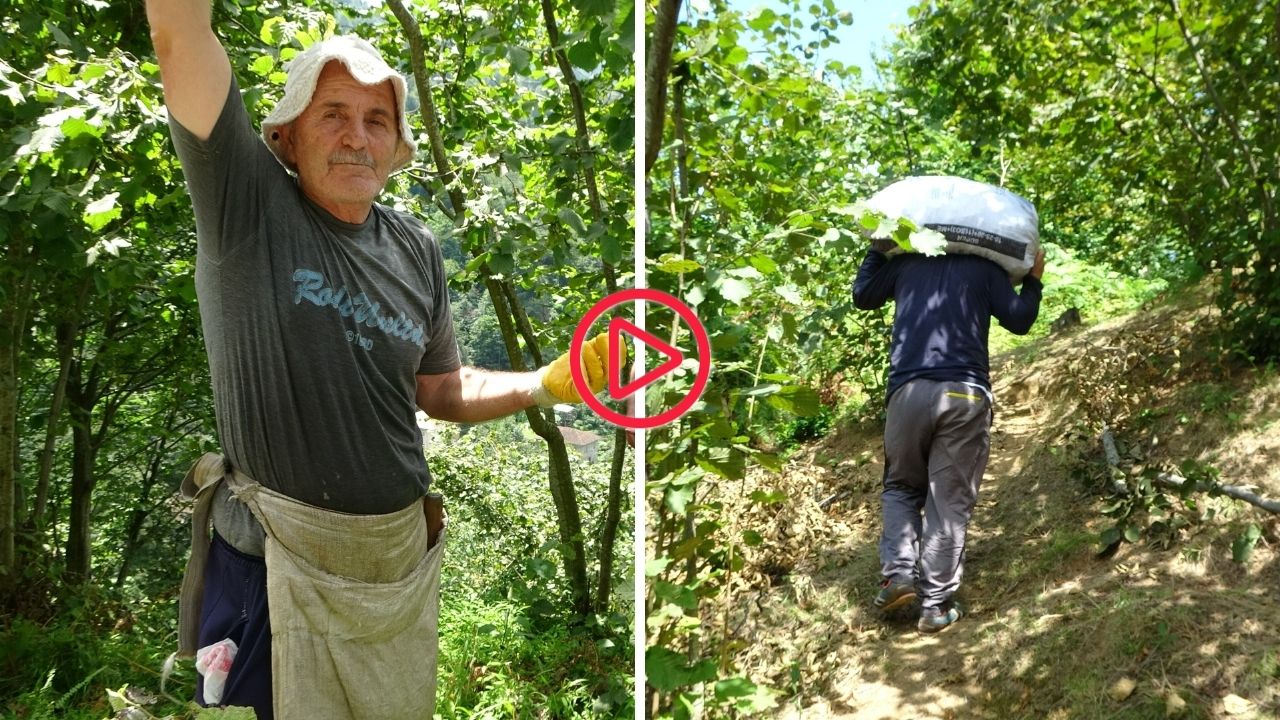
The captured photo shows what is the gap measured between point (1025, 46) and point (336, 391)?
4.59 metres

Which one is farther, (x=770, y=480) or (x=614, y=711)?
(x=770, y=480)

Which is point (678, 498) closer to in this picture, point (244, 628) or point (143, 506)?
point (244, 628)

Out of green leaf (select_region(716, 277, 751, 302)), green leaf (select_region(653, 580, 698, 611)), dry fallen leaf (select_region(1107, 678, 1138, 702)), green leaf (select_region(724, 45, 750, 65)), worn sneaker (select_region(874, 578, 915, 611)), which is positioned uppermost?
green leaf (select_region(724, 45, 750, 65))

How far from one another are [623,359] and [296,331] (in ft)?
1.78

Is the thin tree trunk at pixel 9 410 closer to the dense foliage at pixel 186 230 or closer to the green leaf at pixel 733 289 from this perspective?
the dense foliage at pixel 186 230

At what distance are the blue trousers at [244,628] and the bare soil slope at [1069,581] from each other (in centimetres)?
103

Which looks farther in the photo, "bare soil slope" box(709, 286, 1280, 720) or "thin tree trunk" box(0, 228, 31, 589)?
"thin tree trunk" box(0, 228, 31, 589)

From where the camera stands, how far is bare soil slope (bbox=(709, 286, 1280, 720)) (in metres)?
2.53

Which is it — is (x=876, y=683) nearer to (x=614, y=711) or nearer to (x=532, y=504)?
(x=614, y=711)

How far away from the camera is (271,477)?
148cm

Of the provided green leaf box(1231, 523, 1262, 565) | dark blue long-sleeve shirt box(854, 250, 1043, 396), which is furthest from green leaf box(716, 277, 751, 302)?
green leaf box(1231, 523, 1262, 565)

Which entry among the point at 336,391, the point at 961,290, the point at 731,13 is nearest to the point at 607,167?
the point at 731,13

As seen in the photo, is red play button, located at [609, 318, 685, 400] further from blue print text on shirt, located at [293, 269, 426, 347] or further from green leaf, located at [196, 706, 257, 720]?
green leaf, located at [196, 706, 257, 720]

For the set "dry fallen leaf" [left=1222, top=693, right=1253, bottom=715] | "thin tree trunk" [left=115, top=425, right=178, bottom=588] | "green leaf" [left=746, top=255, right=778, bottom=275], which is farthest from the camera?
"thin tree trunk" [left=115, top=425, right=178, bottom=588]
